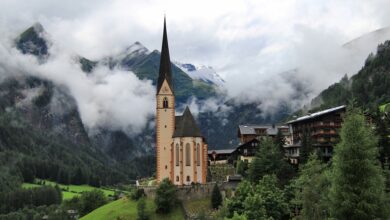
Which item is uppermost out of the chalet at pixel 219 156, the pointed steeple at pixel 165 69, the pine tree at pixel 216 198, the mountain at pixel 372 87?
Result: the mountain at pixel 372 87

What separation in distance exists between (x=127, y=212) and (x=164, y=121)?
80.7ft

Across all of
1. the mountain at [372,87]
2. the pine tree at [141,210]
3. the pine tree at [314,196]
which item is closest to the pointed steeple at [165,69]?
the pine tree at [141,210]

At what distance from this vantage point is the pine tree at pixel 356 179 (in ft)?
160

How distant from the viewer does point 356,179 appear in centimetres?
5031

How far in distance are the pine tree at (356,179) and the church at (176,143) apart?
2530 inches

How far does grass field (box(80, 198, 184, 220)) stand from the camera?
327ft

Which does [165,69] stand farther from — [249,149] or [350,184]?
[350,184]

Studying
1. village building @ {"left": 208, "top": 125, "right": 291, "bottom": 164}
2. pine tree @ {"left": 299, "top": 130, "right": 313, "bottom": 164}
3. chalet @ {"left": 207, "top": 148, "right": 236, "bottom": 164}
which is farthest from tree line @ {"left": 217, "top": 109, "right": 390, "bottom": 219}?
chalet @ {"left": 207, "top": 148, "right": 236, "bottom": 164}

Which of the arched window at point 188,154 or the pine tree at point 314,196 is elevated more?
the arched window at point 188,154

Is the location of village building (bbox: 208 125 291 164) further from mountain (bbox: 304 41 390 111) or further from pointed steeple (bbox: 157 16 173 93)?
mountain (bbox: 304 41 390 111)

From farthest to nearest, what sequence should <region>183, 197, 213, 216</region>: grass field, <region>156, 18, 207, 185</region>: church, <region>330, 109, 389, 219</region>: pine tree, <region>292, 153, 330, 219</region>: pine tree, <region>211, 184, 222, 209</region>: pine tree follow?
<region>156, 18, 207, 185</region>: church, <region>211, 184, 222, 209</region>: pine tree, <region>183, 197, 213, 216</region>: grass field, <region>292, 153, 330, 219</region>: pine tree, <region>330, 109, 389, 219</region>: pine tree

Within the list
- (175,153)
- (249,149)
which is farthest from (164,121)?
(249,149)

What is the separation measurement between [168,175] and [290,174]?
1299 inches

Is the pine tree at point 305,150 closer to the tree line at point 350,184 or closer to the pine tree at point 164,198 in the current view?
the tree line at point 350,184
